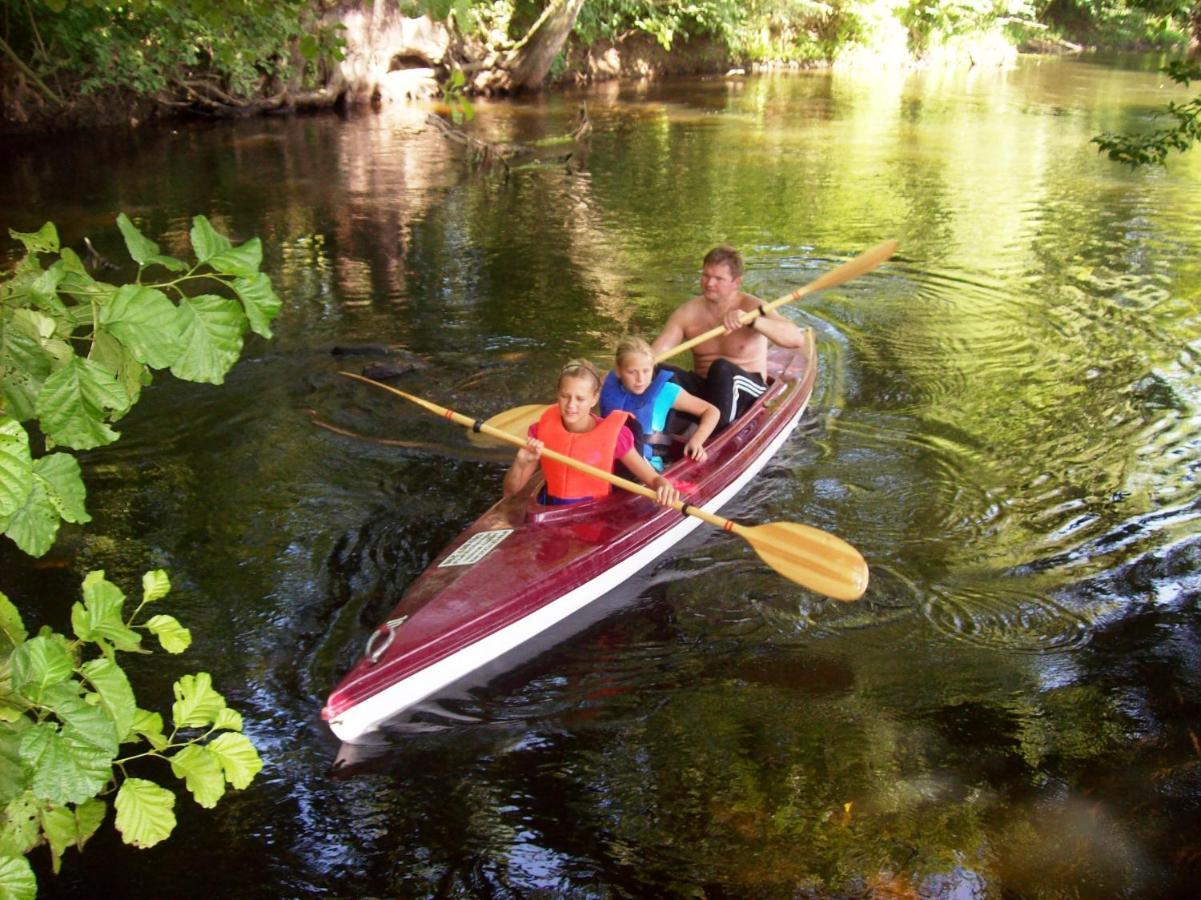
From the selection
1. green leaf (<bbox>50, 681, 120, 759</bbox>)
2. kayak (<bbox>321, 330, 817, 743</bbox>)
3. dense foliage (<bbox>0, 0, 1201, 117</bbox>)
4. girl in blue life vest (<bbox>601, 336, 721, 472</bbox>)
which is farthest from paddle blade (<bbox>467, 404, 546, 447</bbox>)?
green leaf (<bbox>50, 681, 120, 759</bbox>)

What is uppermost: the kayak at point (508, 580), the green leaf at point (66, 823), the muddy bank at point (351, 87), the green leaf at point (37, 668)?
the muddy bank at point (351, 87)

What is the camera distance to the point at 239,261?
1.88 meters

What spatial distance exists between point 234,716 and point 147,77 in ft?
53.4

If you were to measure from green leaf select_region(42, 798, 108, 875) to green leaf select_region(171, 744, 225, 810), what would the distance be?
0.18 m

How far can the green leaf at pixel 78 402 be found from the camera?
1714 mm

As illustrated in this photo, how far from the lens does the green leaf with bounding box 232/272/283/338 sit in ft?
6.15

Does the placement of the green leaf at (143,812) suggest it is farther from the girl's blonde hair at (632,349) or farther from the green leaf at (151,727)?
the girl's blonde hair at (632,349)

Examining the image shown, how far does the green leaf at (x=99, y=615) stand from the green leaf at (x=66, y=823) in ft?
0.87

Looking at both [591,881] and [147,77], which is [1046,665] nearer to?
[591,881]

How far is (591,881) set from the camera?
321cm

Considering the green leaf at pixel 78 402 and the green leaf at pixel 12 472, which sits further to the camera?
the green leaf at pixel 78 402

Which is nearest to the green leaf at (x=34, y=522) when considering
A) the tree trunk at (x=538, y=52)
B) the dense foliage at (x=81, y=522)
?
the dense foliage at (x=81, y=522)

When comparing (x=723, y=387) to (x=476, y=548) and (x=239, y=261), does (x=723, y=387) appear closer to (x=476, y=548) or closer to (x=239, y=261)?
(x=476, y=548)

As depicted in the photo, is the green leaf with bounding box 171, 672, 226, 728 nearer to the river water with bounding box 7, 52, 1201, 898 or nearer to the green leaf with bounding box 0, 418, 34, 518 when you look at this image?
the green leaf with bounding box 0, 418, 34, 518
